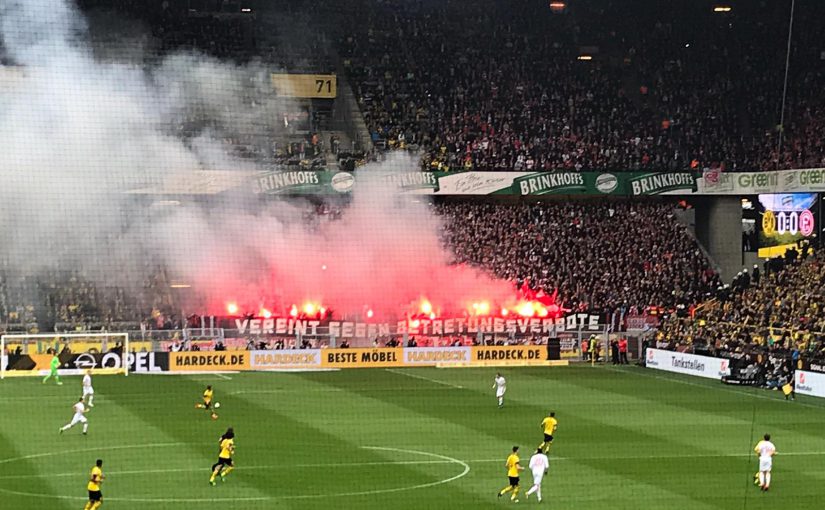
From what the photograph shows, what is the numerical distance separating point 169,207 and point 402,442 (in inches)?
619

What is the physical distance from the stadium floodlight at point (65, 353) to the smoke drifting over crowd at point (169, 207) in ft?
7.77

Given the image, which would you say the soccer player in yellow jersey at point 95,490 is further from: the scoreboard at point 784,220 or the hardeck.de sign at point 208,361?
the scoreboard at point 784,220

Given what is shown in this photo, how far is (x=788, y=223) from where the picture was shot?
3900cm

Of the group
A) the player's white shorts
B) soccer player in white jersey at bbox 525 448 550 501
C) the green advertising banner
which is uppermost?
the green advertising banner

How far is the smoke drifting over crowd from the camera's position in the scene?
3189 centimetres

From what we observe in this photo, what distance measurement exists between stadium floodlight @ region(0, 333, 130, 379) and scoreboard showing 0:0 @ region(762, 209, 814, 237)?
19.7m

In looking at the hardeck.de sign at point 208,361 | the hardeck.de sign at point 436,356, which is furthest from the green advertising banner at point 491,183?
the hardeck.de sign at point 208,361

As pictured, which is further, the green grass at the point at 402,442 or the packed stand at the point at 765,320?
the packed stand at the point at 765,320

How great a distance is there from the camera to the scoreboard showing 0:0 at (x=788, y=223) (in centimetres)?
3803

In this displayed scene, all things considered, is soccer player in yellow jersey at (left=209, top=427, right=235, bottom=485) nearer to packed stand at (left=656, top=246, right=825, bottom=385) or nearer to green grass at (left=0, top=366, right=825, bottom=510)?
green grass at (left=0, top=366, right=825, bottom=510)

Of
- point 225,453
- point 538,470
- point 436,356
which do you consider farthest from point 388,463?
point 436,356

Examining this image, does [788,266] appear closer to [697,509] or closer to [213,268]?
[213,268]

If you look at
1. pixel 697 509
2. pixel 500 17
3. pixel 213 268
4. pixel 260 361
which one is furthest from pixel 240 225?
pixel 697 509

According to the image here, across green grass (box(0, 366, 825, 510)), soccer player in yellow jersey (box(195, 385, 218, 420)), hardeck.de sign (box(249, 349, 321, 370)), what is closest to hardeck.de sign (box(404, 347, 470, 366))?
hardeck.de sign (box(249, 349, 321, 370))
